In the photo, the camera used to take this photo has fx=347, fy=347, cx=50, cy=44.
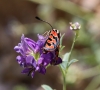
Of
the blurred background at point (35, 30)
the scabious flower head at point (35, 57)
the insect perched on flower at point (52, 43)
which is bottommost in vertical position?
the blurred background at point (35, 30)

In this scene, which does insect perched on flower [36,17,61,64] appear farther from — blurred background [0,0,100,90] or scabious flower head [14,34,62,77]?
blurred background [0,0,100,90]

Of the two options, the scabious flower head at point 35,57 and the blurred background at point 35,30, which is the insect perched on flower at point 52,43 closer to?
the scabious flower head at point 35,57

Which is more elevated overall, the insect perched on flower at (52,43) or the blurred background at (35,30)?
the insect perched on flower at (52,43)

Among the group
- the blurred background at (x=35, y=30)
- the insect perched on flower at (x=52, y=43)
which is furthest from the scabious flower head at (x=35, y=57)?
the blurred background at (x=35, y=30)

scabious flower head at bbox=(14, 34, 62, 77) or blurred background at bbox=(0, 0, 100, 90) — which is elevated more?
scabious flower head at bbox=(14, 34, 62, 77)

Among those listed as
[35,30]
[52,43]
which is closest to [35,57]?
[52,43]

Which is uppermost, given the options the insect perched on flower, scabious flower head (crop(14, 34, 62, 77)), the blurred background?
the insect perched on flower

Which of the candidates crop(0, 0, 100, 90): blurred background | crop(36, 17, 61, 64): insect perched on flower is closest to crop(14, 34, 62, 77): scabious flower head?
crop(36, 17, 61, 64): insect perched on flower

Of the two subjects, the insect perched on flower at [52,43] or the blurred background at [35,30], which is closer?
the insect perched on flower at [52,43]

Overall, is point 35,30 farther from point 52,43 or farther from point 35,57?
point 52,43
